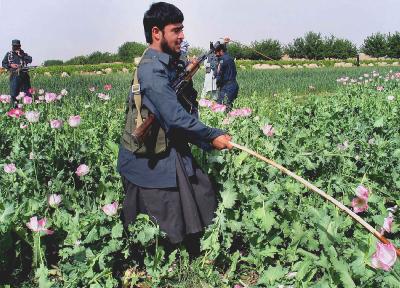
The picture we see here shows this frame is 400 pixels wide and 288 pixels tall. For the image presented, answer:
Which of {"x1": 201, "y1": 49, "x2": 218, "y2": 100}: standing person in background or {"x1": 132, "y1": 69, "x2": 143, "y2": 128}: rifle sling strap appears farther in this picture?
{"x1": 201, "y1": 49, "x2": 218, "y2": 100}: standing person in background

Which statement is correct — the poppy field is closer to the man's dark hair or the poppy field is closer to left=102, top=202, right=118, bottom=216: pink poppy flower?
left=102, top=202, right=118, bottom=216: pink poppy flower

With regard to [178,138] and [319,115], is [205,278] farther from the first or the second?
[319,115]

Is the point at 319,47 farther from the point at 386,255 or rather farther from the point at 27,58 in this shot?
the point at 386,255

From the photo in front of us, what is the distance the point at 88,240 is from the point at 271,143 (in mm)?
1440

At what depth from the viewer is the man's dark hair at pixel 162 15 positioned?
2127mm

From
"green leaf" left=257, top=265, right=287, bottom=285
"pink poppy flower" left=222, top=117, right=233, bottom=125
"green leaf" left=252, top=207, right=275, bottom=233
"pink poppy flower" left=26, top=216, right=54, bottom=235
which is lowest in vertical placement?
"green leaf" left=257, top=265, right=287, bottom=285

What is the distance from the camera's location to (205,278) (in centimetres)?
242

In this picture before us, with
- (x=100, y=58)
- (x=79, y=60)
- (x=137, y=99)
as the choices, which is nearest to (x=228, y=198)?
(x=137, y=99)

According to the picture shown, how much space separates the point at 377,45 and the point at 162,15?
5359 centimetres

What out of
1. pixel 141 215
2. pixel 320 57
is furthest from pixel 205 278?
pixel 320 57

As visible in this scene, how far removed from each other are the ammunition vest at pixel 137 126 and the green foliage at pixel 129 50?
48771 mm

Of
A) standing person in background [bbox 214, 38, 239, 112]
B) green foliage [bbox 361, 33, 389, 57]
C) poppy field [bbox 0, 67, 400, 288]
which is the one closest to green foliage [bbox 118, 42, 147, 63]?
green foliage [bbox 361, 33, 389, 57]

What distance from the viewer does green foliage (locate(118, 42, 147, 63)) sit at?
2023 inches

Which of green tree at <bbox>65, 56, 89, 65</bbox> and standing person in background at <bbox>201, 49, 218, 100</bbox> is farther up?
green tree at <bbox>65, 56, 89, 65</bbox>
